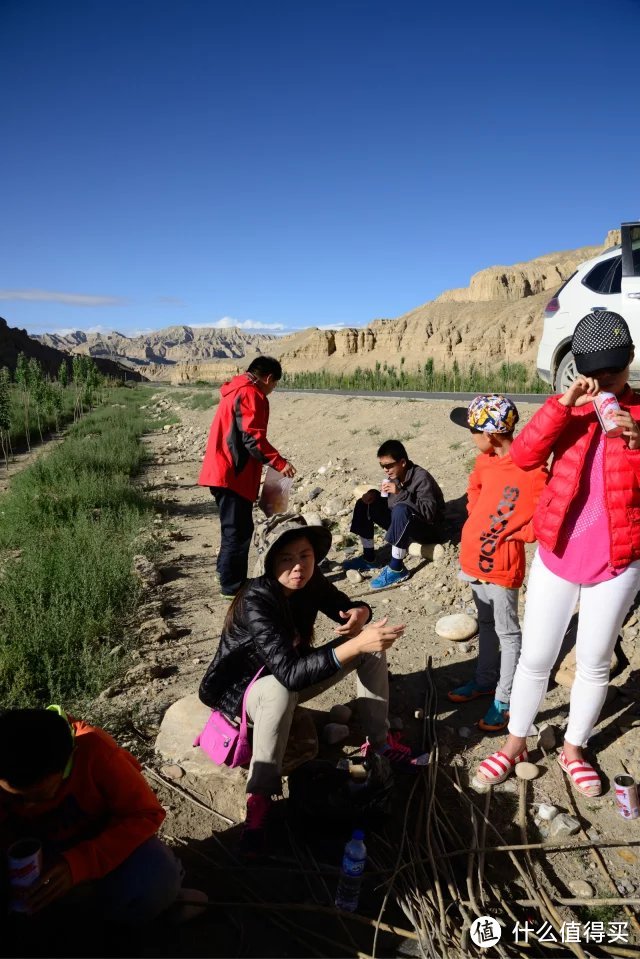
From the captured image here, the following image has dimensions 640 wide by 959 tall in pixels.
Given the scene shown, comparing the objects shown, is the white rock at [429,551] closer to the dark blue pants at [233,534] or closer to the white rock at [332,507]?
the dark blue pants at [233,534]

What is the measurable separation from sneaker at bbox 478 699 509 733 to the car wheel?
16.1ft

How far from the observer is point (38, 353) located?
7744 centimetres

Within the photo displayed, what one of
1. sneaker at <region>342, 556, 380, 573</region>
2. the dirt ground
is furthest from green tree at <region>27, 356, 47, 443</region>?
sneaker at <region>342, 556, 380, 573</region>

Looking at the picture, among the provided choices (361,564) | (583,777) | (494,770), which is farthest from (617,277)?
(494,770)

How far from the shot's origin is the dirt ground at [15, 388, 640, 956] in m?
2.31

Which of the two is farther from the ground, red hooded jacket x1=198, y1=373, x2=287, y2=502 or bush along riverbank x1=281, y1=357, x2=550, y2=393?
bush along riverbank x1=281, y1=357, x2=550, y2=393

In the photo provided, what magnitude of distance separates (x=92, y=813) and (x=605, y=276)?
7.39m

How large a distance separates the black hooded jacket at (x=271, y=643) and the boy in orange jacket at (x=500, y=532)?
0.80 meters

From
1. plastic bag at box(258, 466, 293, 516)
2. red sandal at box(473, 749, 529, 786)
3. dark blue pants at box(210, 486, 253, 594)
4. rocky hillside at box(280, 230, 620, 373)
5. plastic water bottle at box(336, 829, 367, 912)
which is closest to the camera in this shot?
plastic water bottle at box(336, 829, 367, 912)

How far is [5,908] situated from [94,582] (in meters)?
3.15

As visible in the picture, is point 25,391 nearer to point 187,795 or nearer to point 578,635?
point 187,795

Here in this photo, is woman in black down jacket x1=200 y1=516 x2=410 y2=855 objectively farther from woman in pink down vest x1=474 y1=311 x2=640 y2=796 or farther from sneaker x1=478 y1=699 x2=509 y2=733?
woman in pink down vest x1=474 y1=311 x2=640 y2=796

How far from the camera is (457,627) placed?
4160mm

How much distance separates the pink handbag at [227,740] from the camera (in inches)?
106
